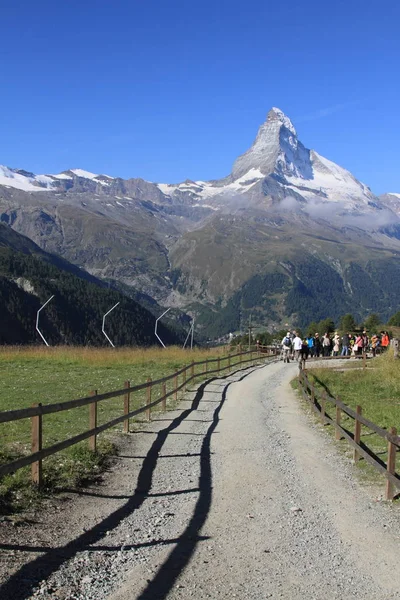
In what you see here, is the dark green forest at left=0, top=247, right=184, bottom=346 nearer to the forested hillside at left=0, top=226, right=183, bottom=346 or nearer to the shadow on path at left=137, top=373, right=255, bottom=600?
Result: the forested hillside at left=0, top=226, right=183, bottom=346

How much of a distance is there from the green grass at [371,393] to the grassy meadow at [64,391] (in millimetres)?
5805

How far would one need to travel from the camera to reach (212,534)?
314 inches

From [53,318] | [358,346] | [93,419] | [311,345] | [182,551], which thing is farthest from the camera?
[53,318]

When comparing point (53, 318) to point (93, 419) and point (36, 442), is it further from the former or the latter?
point (36, 442)

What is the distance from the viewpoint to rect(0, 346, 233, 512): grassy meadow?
1055cm

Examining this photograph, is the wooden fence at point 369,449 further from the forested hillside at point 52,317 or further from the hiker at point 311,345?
the forested hillside at point 52,317

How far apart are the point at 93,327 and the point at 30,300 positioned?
70.8 feet

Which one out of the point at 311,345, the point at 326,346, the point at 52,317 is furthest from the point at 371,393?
the point at 52,317

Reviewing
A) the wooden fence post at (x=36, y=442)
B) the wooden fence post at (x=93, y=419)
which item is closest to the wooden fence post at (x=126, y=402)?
the wooden fence post at (x=93, y=419)

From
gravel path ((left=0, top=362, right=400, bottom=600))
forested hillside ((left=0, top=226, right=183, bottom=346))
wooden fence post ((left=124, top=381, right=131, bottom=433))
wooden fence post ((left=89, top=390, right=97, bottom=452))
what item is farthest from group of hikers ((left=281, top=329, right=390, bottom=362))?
forested hillside ((left=0, top=226, right=183, bottom=346))

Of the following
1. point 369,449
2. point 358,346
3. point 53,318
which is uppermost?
point 53,318

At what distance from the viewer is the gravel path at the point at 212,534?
6.32 meters

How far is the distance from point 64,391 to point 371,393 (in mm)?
12888

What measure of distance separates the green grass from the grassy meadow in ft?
19.0
